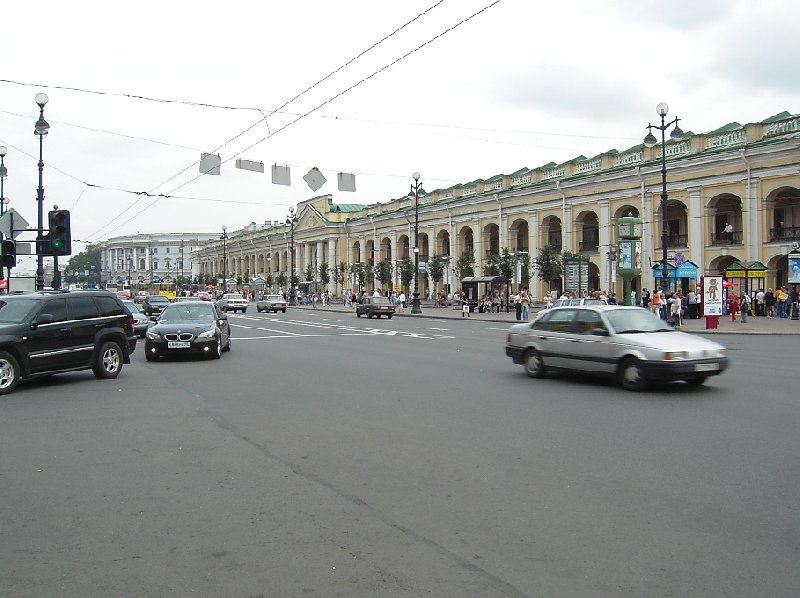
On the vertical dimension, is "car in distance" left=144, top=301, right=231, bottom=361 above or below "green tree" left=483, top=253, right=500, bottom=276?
below

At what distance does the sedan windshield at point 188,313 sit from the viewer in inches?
781

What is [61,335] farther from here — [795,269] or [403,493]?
[795,269]

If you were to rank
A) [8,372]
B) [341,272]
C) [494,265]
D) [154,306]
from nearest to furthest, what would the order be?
[8,372]
[154,306]
[494,265]
[341,272]

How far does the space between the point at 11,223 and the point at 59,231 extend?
1889 millimetres

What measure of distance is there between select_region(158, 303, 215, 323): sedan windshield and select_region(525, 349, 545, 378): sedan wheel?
9252 mm

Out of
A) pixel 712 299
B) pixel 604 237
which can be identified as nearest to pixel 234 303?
pixel 604 237

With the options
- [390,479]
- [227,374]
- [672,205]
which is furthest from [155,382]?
[672,205]

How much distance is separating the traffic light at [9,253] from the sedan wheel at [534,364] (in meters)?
17.3

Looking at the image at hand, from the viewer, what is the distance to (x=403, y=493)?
6.46 metres

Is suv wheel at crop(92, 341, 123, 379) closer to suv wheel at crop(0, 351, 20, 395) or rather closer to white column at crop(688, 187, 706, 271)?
suv wheel at crop(0, 351, 20, 395)

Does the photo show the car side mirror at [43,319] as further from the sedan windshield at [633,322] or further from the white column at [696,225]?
the white column at [696,225]

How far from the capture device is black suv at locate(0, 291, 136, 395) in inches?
516

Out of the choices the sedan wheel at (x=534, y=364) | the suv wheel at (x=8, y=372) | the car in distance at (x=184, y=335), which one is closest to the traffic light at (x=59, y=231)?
the car in distance at (x=184, y=335)

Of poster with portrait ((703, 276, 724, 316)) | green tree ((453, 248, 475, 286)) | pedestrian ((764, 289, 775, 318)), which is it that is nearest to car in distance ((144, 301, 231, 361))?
poster with portrait ((703, 276, 724, 316))
